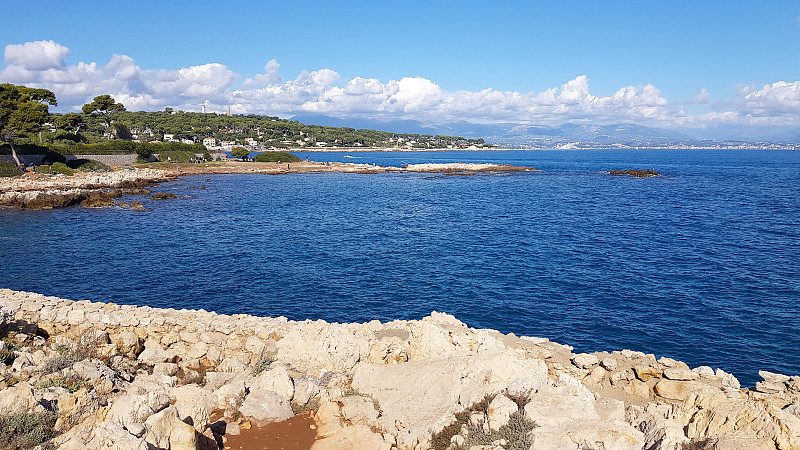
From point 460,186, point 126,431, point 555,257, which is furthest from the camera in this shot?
point 460,186

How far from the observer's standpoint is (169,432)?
28.0ft

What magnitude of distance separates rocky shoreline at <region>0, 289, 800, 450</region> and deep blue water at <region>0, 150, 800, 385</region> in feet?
22.3

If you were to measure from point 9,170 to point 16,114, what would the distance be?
25.1ft

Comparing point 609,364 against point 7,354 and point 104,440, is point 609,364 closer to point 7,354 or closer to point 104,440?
point 104,440

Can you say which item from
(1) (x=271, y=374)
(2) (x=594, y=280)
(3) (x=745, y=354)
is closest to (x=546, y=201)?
(2) (x=594, y=280)

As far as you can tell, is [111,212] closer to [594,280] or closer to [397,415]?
[594,280]

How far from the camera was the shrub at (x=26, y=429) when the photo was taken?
8.65 meters

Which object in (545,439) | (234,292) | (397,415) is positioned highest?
(545,439)

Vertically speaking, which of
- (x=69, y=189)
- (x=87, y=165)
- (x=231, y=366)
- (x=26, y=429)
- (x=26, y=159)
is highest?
(x=26, y=159)

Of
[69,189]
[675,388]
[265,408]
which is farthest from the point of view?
[69,189]

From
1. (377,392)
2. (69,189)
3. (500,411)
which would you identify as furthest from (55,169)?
(500,411)

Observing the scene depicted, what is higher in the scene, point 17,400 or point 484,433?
point 17,400

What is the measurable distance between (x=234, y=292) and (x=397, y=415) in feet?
58.4

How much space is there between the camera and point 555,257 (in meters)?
33.5
